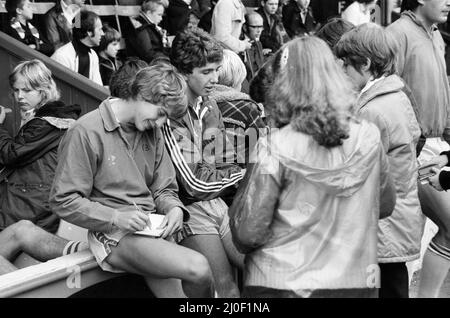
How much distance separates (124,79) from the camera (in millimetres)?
5023

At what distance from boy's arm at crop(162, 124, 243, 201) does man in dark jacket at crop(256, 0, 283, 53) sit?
633cm

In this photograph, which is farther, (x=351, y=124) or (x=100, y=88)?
(x=100, y=88)

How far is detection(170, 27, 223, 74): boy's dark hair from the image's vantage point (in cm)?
526

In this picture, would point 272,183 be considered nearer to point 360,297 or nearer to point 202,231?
point 360,297

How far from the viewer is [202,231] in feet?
16.3

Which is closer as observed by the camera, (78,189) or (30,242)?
(78,189)

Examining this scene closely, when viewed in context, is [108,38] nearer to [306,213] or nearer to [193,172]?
[193,172]

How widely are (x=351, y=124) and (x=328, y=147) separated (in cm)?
17

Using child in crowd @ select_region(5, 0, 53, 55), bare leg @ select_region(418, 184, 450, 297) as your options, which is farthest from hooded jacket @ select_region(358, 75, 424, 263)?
child in crowd @ select_region(5, 0, 53, 55)

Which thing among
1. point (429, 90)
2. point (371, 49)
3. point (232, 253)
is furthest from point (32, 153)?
point (429, 90)

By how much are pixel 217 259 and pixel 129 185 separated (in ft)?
2.25

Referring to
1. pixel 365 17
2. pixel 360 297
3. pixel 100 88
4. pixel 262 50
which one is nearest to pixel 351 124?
pixel 360 297

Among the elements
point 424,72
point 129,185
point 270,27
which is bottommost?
point 270,27
